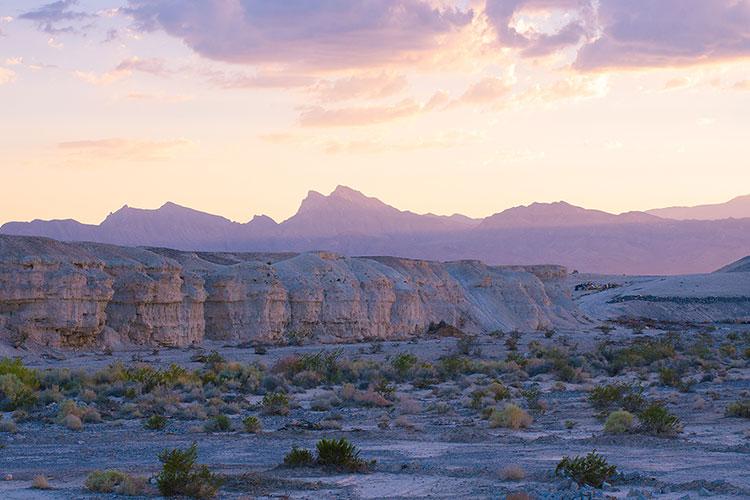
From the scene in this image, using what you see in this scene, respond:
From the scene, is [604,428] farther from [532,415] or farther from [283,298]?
[283,298]

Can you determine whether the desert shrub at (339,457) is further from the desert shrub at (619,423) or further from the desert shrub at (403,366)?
the desert shrub at (403,366)

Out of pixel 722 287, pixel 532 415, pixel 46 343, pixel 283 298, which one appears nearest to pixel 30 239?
pixel 46 343

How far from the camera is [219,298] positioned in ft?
169

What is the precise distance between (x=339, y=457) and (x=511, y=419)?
6034 millimetres

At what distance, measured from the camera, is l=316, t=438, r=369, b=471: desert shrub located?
47.6 ft

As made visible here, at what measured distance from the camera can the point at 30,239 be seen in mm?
45219

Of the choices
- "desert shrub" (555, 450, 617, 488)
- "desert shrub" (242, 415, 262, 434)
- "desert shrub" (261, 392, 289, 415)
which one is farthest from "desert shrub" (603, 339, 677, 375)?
"desert shrub" (555, 450, 617, 488)

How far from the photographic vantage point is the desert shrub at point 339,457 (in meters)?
14.5

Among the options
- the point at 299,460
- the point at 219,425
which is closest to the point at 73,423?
the point at 219,425

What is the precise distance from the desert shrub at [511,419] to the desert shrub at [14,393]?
33.1 ft

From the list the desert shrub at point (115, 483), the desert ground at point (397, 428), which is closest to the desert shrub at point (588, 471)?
the desert ground at point (397, 428)

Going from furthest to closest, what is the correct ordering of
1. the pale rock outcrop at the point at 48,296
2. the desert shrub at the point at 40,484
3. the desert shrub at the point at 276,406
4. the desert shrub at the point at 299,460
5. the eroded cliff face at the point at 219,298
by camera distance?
the eroded cliff face at the point at 219,298
the pale rock outcrop at the point at 48,296
the desert shrub at the point at 276,406
the desert shrub at the point at 299,460
the desert shrub at the point at 40,484

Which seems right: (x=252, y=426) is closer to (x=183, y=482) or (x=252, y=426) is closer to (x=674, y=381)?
(x=183, y=482)

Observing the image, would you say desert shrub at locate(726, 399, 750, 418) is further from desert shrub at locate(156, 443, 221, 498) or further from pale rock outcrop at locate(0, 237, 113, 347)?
pale rock outcrop at locate(0, 237, 113, 347)
